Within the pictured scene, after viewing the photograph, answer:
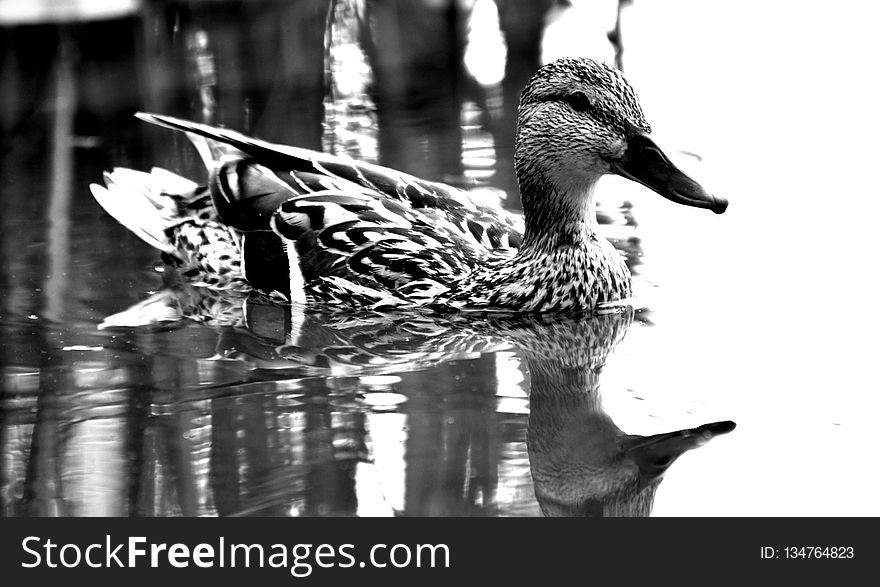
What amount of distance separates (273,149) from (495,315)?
5.10 ft

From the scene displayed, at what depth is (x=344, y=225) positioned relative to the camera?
7719mm

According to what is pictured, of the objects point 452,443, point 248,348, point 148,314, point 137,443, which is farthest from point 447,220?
point 137,443

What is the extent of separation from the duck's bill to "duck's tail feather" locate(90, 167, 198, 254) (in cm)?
281

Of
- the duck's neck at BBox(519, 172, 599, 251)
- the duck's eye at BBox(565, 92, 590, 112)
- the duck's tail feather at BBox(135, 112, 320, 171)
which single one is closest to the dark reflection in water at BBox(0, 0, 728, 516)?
the duck's neck at BBox(519, 172, 599, 251)

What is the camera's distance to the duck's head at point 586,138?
23.8ft

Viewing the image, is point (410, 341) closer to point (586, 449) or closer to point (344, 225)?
point (344, 225)

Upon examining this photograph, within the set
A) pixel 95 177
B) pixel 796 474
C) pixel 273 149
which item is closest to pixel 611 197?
pixel 273 149

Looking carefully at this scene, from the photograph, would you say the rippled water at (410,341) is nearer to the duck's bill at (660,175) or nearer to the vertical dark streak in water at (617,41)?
the vertical dark streak in water at (617,41)

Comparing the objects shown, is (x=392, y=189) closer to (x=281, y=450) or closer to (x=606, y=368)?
(x=606, y=368)

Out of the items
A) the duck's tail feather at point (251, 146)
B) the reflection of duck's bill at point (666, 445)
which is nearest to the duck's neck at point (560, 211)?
the duck's tail feather at point (251, 146)

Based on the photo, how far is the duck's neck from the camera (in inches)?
299

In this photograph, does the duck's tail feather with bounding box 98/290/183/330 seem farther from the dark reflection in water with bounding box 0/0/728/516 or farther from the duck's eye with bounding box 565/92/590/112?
the duck's eye with bounding box 565/92/590/112

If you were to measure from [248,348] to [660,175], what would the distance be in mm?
2241

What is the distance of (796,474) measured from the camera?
545 centimetres
